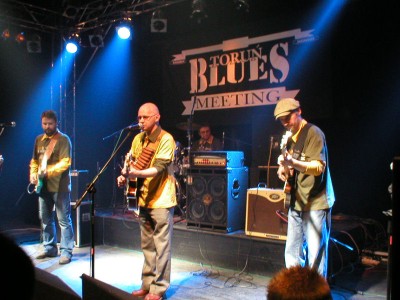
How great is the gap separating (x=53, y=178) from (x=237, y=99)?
10.7 ft

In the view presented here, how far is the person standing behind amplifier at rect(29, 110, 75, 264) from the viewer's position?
18.6 feet

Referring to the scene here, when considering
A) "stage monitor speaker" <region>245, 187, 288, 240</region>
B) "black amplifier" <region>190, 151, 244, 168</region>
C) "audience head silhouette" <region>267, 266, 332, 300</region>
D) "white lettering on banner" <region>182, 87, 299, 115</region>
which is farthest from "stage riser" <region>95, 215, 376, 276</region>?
"audience head silhouette" <region>267, 266, 332, 300</region>

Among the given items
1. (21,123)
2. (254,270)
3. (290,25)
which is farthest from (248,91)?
(21,123)

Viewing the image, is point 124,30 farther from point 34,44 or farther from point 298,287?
point 298,287

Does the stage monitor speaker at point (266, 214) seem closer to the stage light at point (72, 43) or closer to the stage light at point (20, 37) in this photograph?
the stage light at point (72, 43)

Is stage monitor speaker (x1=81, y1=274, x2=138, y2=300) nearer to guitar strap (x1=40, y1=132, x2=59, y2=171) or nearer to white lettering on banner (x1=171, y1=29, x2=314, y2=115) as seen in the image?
guitar strap (x1=40, y1=132, x2=59, y2=171)

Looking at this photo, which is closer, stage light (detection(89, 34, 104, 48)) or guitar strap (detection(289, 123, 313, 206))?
guitar strap (detection(289, 123, 313, 206))

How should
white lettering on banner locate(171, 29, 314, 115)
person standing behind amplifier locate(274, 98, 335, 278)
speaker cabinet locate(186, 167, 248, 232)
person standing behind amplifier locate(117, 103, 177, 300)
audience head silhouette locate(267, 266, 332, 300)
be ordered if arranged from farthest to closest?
white lettering on banner locate(171, 29, 314, 115)
speaker cabinet locate(186, 167, 248, 232)
person standing behind amplifier locate(117, 103, 177, 300)
person standing behind amplifier locate(274, 98, 335, 278)
audience head silhouette locate(267, 266, 332, 300)

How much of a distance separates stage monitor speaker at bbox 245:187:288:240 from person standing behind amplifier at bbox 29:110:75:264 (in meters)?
2.47

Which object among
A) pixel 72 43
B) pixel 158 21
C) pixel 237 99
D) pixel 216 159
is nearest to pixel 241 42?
pixel 237 99

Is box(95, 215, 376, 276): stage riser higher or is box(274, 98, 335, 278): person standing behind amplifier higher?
box(274, 98, 335, 278): person standing behind amplifier

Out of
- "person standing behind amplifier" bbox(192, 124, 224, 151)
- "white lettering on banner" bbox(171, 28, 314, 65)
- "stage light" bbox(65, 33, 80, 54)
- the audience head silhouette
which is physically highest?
"stage light" bbox(65, 33, 80, 54)

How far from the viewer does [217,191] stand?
570 centimetres

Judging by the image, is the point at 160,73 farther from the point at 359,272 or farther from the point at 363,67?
the point at 359,272
